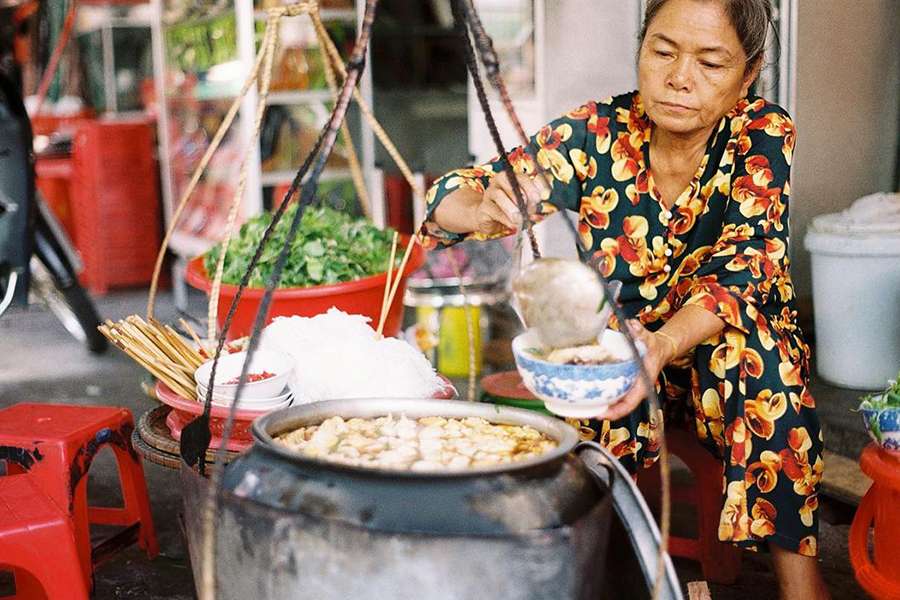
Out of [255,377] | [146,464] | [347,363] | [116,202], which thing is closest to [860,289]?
[347,363]

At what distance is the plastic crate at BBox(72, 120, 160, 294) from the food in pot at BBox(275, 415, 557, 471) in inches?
199

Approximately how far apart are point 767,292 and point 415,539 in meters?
1.08

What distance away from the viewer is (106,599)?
101 inches

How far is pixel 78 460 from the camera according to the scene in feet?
8.16

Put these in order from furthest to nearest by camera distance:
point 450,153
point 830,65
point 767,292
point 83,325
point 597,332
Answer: point 450,153, point 83,325, point 830,65, point 767,292, point 597,332

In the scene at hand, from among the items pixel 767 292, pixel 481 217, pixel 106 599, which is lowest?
pixel 106 599

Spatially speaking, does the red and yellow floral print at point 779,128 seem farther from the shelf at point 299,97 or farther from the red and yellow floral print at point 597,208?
the shelf at point 299,97

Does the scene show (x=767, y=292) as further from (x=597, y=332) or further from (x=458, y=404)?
(x=458, y=404)

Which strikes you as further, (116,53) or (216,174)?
(116,53)

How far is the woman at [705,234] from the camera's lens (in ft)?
6.88

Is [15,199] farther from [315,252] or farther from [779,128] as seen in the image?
[779,128]

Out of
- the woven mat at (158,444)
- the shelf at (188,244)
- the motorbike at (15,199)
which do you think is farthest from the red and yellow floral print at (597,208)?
the shelf at (188,244)

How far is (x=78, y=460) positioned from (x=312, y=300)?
0.76 metres

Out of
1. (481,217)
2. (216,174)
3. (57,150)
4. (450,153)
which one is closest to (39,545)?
(481,217)
